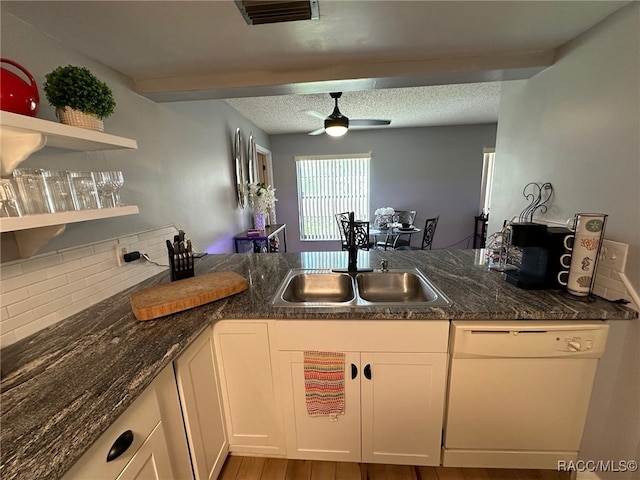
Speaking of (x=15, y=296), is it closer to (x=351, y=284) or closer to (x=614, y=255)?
(x=351, y=284)

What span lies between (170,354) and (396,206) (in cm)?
467

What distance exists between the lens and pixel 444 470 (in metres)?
1.35

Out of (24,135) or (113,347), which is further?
(113,347)

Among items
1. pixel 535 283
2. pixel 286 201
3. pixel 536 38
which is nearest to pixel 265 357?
pixel 535 283

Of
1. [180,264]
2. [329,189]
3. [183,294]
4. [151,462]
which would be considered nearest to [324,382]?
[151,462]

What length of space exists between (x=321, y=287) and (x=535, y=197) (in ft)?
5.00

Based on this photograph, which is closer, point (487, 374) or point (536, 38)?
point (487, 374)

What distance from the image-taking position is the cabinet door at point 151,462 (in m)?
0.76

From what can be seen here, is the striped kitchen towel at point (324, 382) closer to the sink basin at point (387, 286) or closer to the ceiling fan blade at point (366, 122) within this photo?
the sink basin at point (387, 286)

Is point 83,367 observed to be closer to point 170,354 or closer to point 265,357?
point 170,354

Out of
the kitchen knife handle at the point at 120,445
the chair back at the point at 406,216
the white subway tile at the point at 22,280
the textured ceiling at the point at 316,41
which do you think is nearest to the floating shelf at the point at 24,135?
the white subway tile at the point at 22,280

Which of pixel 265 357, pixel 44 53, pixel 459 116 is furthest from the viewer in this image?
pixel 459 116

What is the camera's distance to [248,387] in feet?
4.26

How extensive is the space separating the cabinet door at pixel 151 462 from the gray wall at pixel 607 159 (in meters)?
1.82
